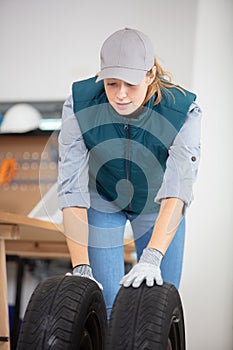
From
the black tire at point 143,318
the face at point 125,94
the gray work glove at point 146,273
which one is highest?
the face at point 125,94

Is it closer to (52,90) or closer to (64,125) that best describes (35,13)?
(52,90)

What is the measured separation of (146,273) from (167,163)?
388mm

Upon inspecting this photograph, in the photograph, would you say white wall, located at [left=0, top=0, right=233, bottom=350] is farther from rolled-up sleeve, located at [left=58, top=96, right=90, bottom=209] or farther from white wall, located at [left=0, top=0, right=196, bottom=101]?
rolled-up sleeve, located at [left=58, top=96, right=90, bottom=209]

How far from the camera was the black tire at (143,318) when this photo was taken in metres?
1.64

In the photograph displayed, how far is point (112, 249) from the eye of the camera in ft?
6.95

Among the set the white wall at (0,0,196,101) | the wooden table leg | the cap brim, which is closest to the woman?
the cap brim

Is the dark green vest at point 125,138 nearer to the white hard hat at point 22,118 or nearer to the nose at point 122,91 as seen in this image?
the nose at point 122,91

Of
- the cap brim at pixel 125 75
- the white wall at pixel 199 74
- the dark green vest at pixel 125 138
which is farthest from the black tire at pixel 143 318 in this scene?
the white wall at pixel 199 74

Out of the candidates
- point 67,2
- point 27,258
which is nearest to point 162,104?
point 67,2

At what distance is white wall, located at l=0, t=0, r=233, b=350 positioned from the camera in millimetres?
3732

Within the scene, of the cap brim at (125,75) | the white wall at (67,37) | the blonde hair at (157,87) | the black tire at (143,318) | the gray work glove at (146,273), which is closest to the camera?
the black tire at (143,318)

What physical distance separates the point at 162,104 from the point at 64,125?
0.31 metres

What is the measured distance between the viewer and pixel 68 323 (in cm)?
166

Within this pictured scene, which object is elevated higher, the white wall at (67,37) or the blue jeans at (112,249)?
the white wall at (67,37)
